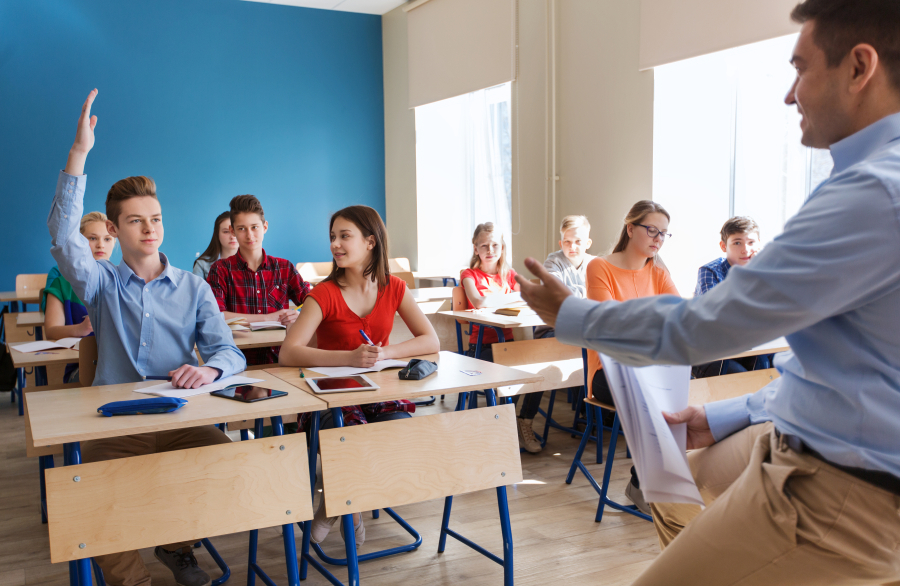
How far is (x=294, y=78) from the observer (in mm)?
6898

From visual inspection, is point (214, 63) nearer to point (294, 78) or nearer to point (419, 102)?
point (294, 78)

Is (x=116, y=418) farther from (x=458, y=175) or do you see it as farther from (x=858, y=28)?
(x=458, y=175)

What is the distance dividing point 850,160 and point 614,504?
210cm

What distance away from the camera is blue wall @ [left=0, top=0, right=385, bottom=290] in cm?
592

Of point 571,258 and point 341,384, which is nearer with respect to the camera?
point 341,384

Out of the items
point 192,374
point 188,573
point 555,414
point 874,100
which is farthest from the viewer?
point 555,414

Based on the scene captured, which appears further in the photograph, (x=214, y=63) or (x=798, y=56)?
(x=214, y=63)

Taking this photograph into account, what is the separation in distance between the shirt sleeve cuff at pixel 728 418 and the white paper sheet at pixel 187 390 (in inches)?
50.5

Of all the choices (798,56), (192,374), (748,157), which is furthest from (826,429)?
(748,157)

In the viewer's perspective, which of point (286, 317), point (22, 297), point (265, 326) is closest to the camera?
point (265, 326)

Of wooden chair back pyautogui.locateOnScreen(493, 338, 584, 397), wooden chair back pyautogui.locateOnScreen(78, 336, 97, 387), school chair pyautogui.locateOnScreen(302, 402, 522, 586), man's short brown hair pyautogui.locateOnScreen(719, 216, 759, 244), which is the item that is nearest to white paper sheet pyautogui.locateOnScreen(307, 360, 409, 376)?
school chair pyautogui.locateOnScreen(302, 402, 522, 586)

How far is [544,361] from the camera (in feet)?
10.6

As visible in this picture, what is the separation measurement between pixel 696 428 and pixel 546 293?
49cm

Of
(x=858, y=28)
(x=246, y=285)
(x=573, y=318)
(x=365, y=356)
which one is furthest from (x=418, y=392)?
(x=246, y=285)
